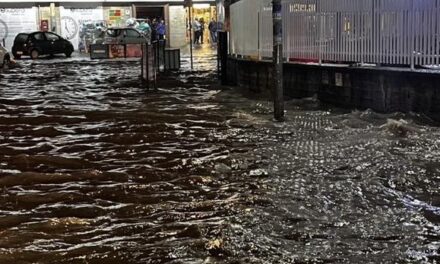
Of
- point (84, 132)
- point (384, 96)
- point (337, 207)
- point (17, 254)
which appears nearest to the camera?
point (17, 254)

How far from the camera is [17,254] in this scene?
5.61 m

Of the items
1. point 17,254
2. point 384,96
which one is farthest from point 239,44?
point 17,254

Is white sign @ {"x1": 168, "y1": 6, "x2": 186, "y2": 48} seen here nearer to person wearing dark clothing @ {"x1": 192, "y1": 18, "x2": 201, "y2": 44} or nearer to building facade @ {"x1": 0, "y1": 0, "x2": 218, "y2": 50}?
building facade @ {"x1": 0, "y1": 0, "x2": 218, "y2": 50}

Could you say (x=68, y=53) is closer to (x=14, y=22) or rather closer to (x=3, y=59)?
(x=14, y=22)

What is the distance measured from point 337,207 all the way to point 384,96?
628 cm

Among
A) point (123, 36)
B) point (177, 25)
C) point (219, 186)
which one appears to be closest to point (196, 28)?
point (177, 25)

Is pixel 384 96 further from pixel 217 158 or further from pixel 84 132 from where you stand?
pixel 84 132

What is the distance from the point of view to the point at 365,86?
42.8 feet

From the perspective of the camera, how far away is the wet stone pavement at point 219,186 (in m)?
5.67

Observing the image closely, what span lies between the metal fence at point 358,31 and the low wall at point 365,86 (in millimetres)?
246

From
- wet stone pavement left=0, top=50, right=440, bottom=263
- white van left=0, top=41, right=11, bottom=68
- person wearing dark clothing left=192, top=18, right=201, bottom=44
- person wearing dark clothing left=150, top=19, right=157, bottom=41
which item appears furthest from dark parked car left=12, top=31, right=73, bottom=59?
wet stone pavement left=0, top=50, right=440, bottom=263

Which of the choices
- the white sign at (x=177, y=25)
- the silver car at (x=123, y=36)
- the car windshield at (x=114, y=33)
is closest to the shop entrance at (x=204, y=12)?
the white sign at (x=177, y=25)

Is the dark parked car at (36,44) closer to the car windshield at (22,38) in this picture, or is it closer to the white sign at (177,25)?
the car windshield at (22,38)

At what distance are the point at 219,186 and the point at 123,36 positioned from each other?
3164 centimetres
